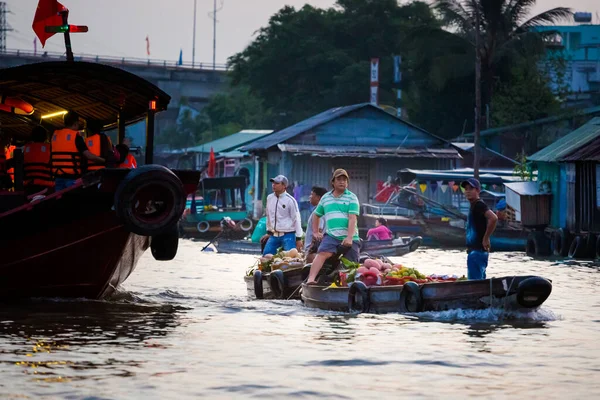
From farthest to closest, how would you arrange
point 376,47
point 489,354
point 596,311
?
point 376,47
point 596,311
point 489,354

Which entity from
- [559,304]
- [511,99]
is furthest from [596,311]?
[511,99]

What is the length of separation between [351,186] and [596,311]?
2512cm

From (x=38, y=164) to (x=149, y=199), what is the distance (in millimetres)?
2005

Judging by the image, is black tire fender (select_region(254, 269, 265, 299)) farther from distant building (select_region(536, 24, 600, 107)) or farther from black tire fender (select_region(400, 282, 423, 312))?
distant building (select_region(536, 24, 600, 107))

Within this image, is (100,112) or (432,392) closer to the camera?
(432,392)

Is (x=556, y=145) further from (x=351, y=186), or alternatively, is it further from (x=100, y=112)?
(x=100, y=112)

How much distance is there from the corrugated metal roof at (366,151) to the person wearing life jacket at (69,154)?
24800 mm

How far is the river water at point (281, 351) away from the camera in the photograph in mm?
8352

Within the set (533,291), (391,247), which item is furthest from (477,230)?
(391,247)

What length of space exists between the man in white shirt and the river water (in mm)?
1208

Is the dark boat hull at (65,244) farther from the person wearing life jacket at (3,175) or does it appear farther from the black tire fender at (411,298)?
the black tire fender at (411,298)

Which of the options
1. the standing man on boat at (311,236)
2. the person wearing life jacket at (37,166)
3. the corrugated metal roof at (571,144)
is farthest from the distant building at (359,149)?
the person wearing life jacket at (37,166)

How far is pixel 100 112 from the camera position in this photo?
15141 mm

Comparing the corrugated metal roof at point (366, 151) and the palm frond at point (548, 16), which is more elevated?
the palm frond at point (548, 16)
